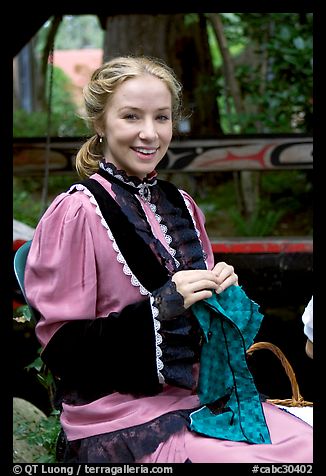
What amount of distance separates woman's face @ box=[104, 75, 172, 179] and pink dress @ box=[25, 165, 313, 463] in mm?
167

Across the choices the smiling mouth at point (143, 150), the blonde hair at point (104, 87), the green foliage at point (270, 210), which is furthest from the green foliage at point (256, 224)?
the smiling mouth at point (143, 150)

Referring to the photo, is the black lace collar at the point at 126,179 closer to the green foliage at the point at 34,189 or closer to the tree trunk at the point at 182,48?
the tree trunk at the point at 182,48

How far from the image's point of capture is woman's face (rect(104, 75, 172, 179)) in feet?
7.02

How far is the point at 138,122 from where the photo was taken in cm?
215

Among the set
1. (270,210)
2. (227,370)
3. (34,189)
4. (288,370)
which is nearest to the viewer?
(227,370)

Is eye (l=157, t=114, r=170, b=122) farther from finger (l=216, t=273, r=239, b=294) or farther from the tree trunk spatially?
the tree trunk

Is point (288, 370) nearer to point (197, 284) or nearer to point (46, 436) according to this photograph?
point (197, 284)

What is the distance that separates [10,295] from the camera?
253 centimetres

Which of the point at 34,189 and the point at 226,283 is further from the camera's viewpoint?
the point at 34,189

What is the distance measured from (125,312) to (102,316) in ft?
0.27

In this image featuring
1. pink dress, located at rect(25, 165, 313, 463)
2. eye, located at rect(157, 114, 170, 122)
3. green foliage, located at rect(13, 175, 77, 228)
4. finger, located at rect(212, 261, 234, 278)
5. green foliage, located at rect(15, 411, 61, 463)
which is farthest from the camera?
green foliage, located at rect(13, 175, 77, 228)

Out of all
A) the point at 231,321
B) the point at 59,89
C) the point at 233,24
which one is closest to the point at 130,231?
the point at 231,321

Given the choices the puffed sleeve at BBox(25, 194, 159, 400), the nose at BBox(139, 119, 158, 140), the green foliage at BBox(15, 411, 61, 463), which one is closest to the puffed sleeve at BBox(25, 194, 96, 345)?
the puffed sleeve at BBox(25, 194, 159, 400)

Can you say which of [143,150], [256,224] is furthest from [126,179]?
[256,224]
